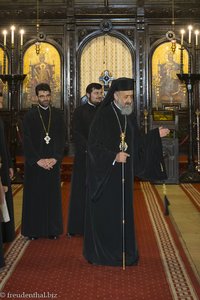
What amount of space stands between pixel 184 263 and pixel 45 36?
11743mm

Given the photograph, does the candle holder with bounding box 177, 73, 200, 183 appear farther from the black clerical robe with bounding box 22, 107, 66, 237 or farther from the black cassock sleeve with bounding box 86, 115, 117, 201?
the black cassock sleeve with bounding box 86, 115, 117, 201

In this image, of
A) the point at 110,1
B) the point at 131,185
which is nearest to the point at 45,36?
the point at 110,1

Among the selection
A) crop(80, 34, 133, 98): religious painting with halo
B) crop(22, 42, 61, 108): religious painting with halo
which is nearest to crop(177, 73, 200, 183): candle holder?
crop(80, 34, 133, 98): religious painting with halo

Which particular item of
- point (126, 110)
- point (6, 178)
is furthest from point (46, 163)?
point (126, 110)

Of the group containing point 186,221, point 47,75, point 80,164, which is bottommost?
point 186,221

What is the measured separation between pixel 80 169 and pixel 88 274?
2.10m

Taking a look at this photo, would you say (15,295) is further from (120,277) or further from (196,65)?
(196,65)

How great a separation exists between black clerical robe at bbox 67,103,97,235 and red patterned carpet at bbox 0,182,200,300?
1.12ft

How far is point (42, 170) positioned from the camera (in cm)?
643

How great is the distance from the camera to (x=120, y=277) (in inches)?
183

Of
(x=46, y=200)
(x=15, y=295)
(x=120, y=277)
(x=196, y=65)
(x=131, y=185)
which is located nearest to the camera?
(x=15, y=295)

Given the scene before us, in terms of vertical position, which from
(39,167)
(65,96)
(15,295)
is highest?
(65,96)

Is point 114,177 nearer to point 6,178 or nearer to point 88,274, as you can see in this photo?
point 88,274

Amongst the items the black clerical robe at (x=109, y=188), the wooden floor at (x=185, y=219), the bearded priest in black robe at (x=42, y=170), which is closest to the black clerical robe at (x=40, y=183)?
the bearded priest in black robe at (x=42, y=170)
